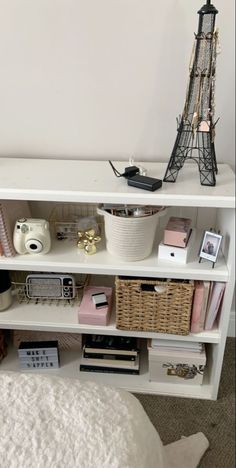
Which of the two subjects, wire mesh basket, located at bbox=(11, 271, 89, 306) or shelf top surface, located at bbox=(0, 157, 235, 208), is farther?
wire mesh basket, located at bbox=(11, 271, 89, 306)

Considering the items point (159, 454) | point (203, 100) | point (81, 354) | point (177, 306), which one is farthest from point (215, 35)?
point (81, 354)

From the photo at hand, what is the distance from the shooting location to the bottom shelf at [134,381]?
1.64m

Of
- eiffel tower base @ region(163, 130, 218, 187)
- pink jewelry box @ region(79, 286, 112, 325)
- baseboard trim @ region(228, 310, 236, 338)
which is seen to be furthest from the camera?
baseboard trim @ region(228, 310, 236, 338)

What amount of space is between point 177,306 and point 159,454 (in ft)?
1.82

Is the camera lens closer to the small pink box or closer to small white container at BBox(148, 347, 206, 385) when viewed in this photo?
the small pink box

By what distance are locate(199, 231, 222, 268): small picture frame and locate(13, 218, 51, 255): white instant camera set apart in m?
0.54

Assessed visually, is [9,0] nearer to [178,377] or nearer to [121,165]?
[121,165]

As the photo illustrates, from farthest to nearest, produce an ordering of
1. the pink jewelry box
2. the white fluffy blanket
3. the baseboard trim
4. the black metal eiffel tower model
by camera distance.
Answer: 1. the baseboard trim
2. the pink jewelry box
3. the black metal eiffel tower model
4. the white fluffy blanket

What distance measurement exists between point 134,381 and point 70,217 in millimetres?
714

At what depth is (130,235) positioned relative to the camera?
4.49 feet

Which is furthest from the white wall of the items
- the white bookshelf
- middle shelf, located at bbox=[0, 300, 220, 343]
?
middle shelf, located at bbox=[0, 300, 220, 343]

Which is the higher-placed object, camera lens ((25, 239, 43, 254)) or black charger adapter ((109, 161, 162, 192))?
black charger adapter ((109, 161, 162, 192))

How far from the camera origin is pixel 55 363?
1695 millimetres

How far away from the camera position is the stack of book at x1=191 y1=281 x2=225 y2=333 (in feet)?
4.66
